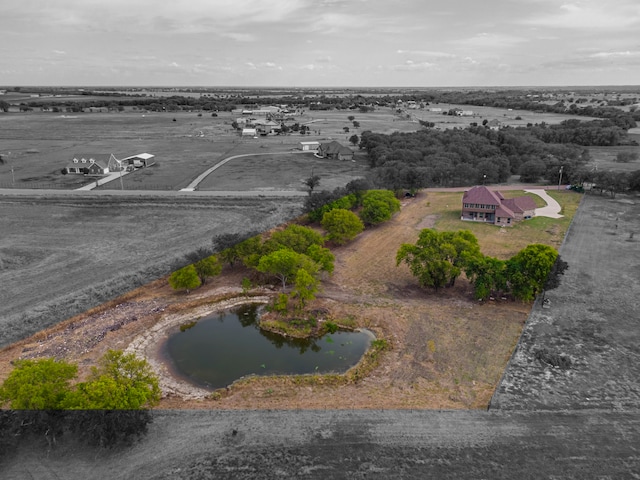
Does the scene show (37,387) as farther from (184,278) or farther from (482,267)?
(482,267)

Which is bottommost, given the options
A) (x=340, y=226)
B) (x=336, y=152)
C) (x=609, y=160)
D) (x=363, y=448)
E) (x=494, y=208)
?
(x=363, y=448)

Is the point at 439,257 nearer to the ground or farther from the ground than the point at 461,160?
nearer to the ground

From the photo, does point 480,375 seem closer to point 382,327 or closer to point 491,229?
point 382,327

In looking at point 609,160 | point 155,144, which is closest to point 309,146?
point 155,144

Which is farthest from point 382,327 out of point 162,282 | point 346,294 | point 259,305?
point 162,282

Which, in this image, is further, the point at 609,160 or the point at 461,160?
the point at 609,160

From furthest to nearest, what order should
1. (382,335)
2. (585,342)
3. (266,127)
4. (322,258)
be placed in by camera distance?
1. (266,127)
2. (322,258)
3. (382,335)
4. (585,342)

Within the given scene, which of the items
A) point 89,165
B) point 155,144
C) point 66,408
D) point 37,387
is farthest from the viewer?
point 155,144
